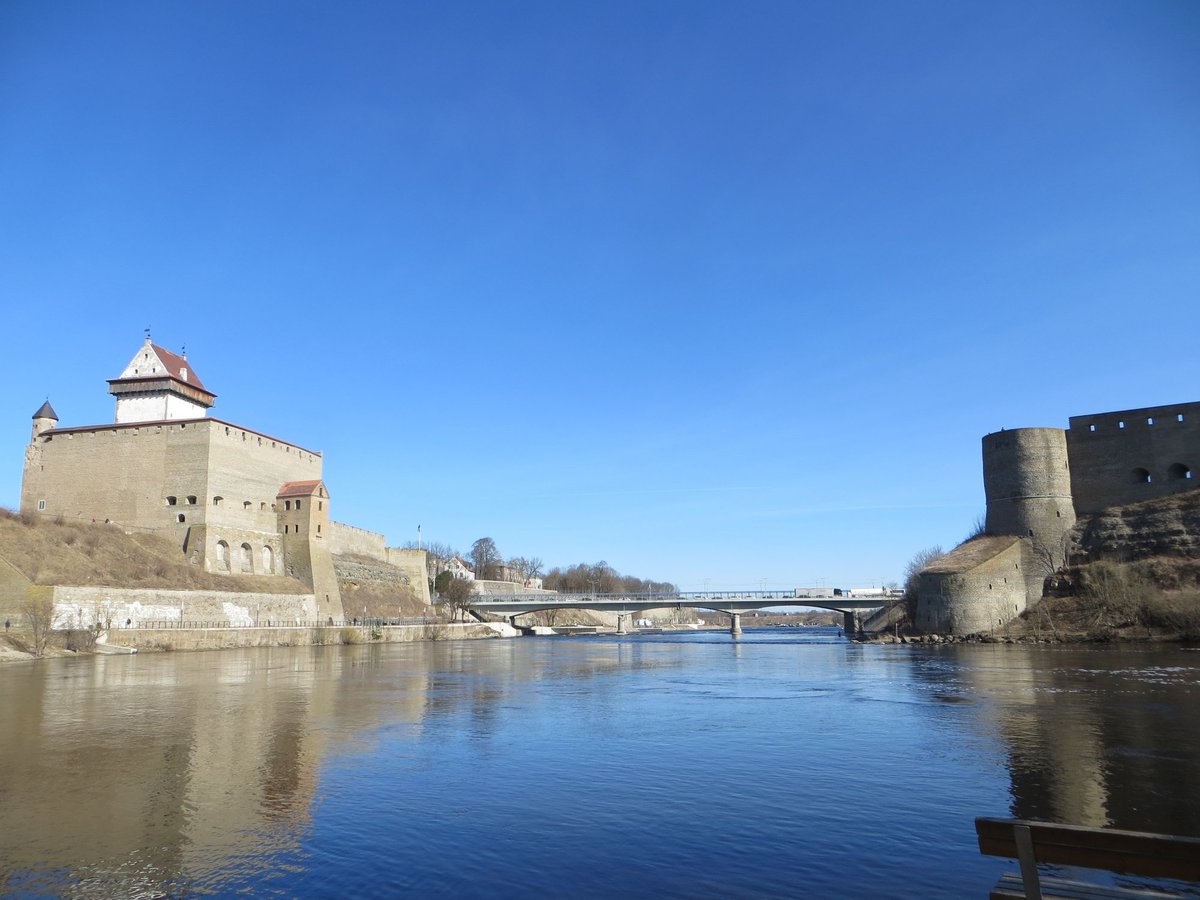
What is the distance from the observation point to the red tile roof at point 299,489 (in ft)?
185

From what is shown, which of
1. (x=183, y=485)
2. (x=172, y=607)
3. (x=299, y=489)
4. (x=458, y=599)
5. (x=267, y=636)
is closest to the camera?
(x=172, y=607)

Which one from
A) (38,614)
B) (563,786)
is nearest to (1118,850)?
(563,786)

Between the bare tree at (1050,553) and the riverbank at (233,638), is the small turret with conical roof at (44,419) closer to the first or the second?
the riverbank at (233,638)

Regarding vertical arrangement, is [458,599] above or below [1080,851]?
below

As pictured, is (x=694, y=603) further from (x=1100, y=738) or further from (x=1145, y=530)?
(x=1100, y=738)

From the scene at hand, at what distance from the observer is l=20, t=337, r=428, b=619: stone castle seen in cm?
5131

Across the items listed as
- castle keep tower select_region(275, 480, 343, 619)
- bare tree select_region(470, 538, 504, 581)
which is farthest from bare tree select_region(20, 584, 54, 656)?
bare tree select_region(470, 538, 504, 581)

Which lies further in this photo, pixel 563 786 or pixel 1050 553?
pixel 1050 553

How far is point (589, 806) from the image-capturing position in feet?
28.5

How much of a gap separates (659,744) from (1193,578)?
4033cm

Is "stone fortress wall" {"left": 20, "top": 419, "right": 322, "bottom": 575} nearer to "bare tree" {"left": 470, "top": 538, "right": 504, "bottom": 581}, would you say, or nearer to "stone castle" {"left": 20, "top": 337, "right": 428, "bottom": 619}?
"stone castle" {"left": 20, "top": 337, "right": 428, "bottom": 619}

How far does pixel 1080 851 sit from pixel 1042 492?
50653 millimetres

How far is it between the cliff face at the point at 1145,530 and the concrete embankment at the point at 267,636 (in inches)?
1705

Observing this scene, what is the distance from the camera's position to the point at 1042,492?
159 ft
